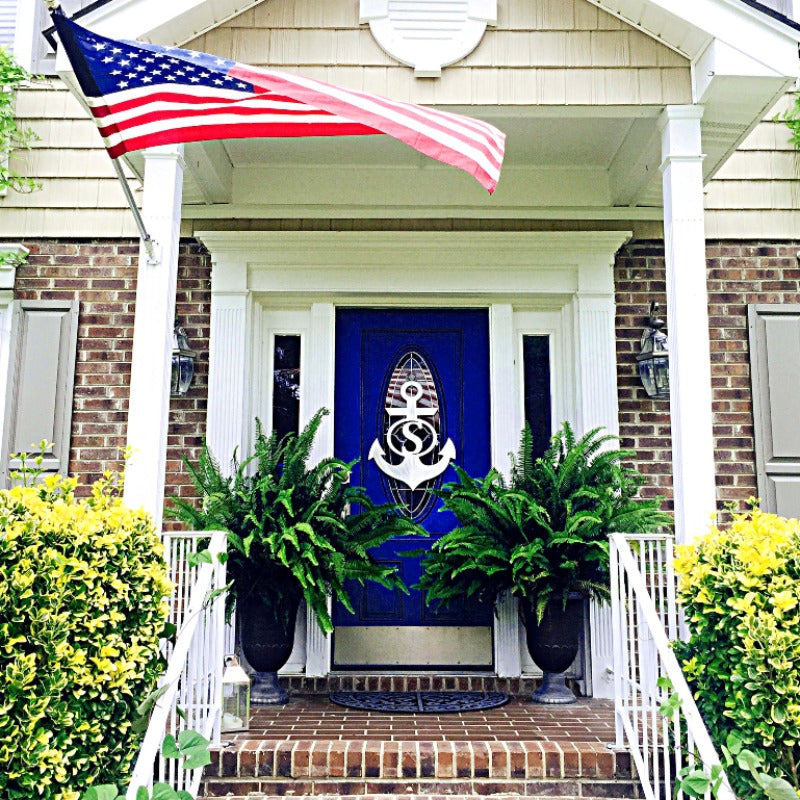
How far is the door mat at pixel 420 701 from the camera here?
14.4 feet

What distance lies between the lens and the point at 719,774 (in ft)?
8.94

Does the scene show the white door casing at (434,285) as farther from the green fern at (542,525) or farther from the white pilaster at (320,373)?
the green fern at (542,525)

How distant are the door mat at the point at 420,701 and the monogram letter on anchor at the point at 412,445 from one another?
1.17 metres

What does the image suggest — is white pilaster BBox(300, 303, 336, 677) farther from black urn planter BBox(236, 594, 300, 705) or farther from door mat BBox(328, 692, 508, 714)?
door mat BBox(328, 692, 508, 714)

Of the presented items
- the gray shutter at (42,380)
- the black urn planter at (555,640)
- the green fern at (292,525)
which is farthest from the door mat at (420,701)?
the gray shutter at (42,380)

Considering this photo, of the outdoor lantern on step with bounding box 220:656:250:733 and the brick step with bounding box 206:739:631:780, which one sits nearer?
the brick step with bounding box 206:739:631:780

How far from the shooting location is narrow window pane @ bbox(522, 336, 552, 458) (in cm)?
537

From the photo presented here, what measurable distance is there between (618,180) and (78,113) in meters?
3.25

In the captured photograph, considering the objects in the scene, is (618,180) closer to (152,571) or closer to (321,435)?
(321,435)

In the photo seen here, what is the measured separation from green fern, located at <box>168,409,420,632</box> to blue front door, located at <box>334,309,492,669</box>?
449 millimetres

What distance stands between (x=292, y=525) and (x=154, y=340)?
120 centimetres

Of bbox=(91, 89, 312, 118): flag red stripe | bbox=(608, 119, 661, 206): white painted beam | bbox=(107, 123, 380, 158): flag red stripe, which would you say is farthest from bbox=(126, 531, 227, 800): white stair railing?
bbox=(608, 119, 661, 206): white painted beam

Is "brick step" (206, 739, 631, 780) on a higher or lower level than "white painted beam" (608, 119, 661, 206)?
lower

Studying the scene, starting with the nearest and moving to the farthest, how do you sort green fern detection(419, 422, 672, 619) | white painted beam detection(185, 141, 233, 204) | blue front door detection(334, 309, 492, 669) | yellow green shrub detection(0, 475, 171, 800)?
1. yellow green shrub detection(0, 475, 171, 800)
2. green fern detection(419, 422, 672, 619)
3. white painted beam detection(185, 141, 233, 204)
4. blue front door detection(334, 309, 492, 669)
